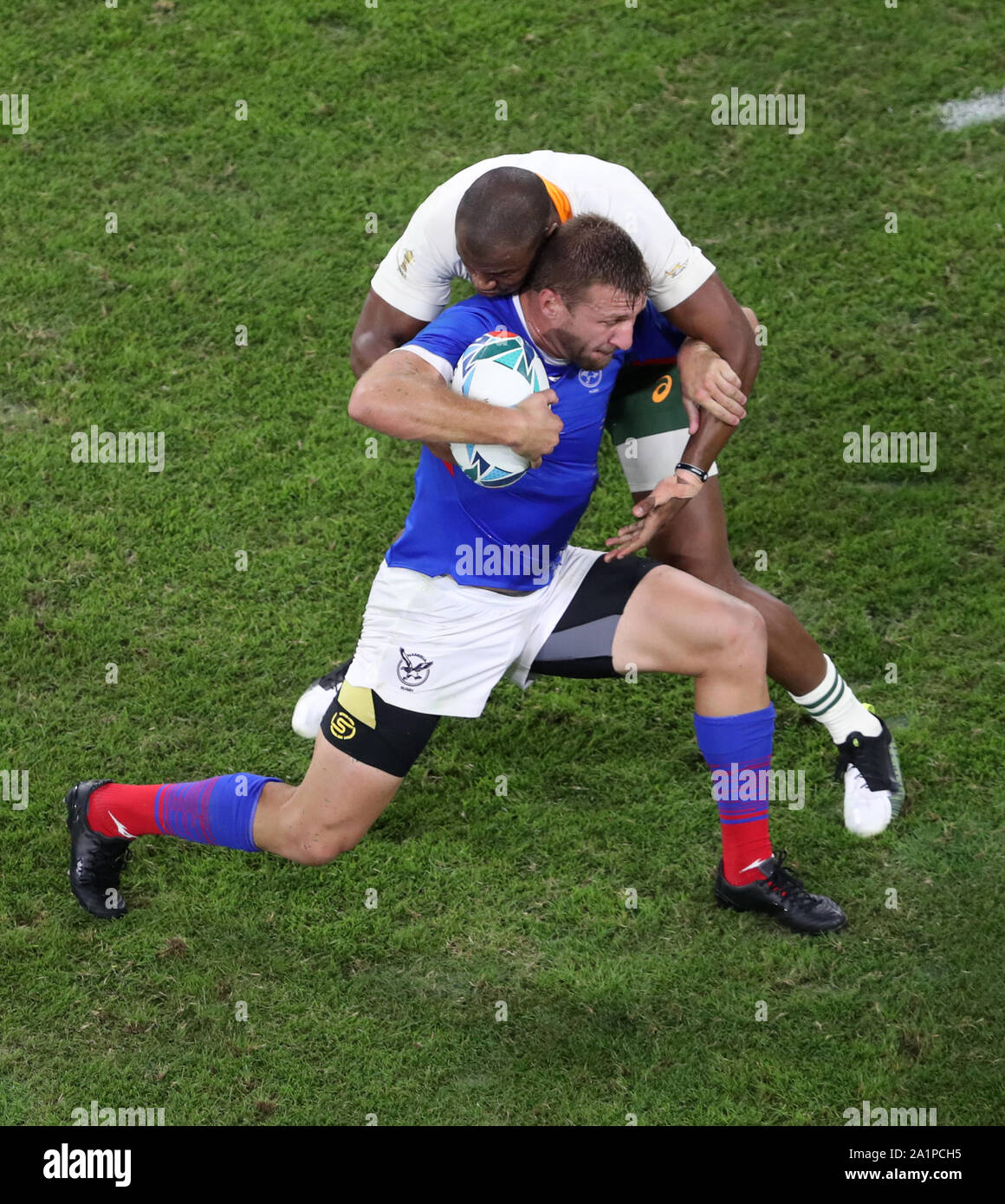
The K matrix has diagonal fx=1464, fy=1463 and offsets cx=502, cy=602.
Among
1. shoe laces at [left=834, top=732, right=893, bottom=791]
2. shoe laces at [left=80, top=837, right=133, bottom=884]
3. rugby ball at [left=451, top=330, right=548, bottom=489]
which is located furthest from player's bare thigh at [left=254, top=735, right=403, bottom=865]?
shoe laces at [left=834, top=732, right=893, bottom=791]

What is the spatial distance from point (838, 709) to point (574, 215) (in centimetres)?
188

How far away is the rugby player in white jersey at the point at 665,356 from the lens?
162 inches

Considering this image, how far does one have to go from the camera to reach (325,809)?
169 inches

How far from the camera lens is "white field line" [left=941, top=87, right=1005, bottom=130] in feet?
26.3

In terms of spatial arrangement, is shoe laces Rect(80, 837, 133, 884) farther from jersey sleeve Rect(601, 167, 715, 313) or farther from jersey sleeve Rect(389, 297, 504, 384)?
jersey sleeve Rect(601, 167, 715, 313)

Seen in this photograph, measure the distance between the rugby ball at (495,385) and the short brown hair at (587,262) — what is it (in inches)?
7.8

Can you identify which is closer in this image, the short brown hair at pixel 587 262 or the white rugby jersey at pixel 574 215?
the short brown hair at pixel 587 262

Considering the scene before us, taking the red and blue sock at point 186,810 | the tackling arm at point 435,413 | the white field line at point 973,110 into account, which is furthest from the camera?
the white field line at point 973,110

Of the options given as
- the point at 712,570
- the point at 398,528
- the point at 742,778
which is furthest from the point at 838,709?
the point at 398,528

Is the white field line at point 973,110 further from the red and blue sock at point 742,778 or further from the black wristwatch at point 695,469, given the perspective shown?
the red and blue sock at point 742,778

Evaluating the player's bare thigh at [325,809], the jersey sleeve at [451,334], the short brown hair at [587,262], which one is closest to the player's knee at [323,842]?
the player's bare thigh at [325,809]

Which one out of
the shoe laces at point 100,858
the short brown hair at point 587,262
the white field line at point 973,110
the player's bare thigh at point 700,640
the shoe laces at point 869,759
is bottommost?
the shoe laces at point 100,858
